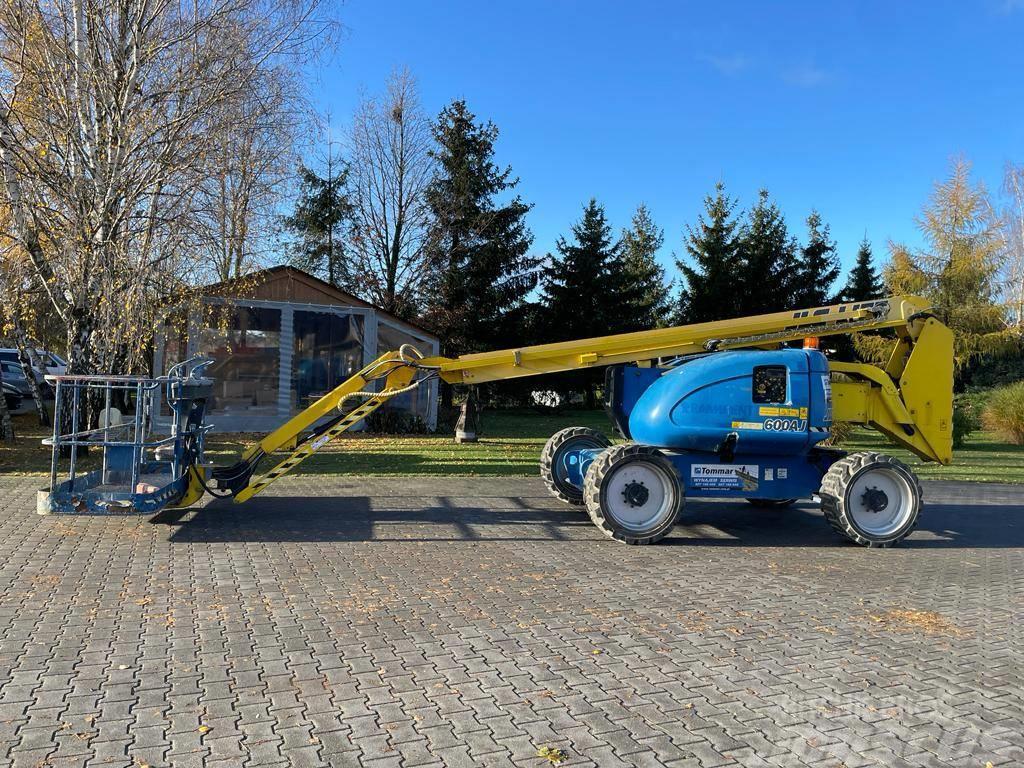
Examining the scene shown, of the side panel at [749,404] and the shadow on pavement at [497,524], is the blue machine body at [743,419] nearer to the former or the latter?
the side panel at [749,404]

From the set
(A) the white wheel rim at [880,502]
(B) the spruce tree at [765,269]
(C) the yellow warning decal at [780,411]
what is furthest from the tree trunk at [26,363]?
(B) the spruce tree at [765,269]

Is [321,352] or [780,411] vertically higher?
[321,352]

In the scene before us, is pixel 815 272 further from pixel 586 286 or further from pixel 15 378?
pixel 15 378

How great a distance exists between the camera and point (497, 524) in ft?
32.6

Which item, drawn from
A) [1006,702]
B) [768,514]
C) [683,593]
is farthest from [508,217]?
[1006,702]

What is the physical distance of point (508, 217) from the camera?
31672 mm

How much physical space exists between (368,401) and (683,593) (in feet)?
14.3

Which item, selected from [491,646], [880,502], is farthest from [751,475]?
[491,646]

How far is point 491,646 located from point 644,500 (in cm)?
392

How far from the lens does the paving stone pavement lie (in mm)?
4129

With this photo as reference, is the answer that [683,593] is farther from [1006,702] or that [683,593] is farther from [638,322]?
[638,322]

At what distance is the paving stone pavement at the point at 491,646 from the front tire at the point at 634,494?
0.90 feet

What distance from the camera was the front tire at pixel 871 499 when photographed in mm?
9094

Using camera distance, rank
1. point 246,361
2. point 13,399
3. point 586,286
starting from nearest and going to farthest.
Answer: point 246,361 < point 13,399 < point 586,286
